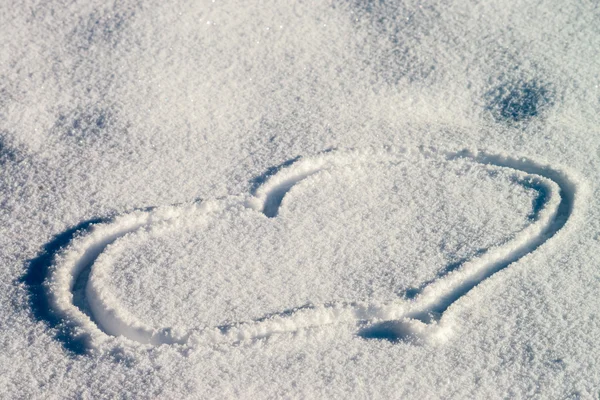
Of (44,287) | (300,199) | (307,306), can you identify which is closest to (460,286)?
(307,306)

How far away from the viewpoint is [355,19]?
2.29m

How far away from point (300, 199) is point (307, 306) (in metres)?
0.36

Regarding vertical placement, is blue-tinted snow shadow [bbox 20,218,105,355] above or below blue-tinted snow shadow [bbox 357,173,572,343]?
above

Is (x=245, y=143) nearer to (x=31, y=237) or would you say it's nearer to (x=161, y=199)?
(x=161, y=199)

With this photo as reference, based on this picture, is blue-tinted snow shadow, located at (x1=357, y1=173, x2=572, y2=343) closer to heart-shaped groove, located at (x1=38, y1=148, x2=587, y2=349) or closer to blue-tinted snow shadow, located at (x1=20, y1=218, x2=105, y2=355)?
heart-shaped groove, located at (x1=38, y1=148, x2=587, y2=349)

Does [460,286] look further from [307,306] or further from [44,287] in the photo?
[44,287]

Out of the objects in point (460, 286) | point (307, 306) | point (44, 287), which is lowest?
point (460, 286)

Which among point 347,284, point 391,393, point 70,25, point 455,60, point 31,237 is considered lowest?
point 391,393

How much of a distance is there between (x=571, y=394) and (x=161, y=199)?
3.87 ft

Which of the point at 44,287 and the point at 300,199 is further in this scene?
the point at 300,199

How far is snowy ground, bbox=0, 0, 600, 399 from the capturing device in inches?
58.8

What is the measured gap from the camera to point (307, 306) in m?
1.61

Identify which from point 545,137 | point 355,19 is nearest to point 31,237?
point 355,19

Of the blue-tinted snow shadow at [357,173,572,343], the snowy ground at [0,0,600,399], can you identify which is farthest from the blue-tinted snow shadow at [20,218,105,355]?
the blue-tinted snow shadow at [357,173,572,343]
